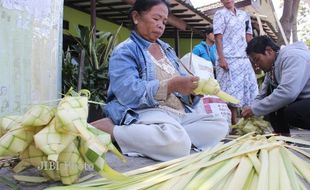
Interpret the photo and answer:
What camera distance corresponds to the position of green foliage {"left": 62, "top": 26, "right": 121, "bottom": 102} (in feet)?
15.0

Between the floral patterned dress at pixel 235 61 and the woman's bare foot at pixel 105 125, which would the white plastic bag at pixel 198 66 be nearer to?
the floral patterned dress at pixel 235 61

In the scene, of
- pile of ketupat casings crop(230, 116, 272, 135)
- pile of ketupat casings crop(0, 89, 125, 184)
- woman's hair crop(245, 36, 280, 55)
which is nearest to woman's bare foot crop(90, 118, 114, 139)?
pile of ketupat casings crop(0, 89, 125, 184)

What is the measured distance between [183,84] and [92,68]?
8.45ft

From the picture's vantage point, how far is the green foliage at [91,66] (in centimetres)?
456

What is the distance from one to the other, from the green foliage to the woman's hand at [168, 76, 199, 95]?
2.24 meters

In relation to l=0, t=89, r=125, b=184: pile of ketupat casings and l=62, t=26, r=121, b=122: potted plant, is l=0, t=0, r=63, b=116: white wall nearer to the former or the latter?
l=0, t=89, r=125, b=184: pile of ketupat casings

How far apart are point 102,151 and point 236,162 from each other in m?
0.46

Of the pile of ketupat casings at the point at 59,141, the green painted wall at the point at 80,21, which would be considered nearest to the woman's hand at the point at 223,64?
the green painted wall at the point at 80,21

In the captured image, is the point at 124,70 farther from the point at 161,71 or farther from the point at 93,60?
the point at 93,60

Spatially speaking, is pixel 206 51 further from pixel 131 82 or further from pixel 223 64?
pixel 131 82

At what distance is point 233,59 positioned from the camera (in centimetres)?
445

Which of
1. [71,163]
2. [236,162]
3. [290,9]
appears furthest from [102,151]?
[290,9]

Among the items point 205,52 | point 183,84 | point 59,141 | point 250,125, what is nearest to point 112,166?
point 183,84

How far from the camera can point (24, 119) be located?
1555 mm
